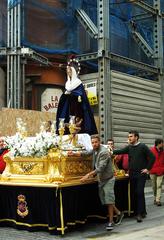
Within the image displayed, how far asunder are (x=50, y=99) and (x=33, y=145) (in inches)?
338

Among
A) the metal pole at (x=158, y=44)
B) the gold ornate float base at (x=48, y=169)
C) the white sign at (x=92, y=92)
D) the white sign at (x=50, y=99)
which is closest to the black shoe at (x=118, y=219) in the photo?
the gold ornate float base at (x=48, y=169)

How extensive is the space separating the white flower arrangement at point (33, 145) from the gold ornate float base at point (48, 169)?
3.8 inches

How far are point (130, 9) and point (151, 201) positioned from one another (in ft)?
35.2

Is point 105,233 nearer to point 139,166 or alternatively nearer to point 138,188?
point 138,188

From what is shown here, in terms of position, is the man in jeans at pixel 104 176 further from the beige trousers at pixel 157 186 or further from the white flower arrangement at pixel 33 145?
the beige trousers at pixel 157 186

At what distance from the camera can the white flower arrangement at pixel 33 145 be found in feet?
27.7

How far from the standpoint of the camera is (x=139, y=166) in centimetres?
940

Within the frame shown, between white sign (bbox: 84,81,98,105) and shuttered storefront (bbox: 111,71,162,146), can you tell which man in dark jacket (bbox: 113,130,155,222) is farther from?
shuttered storefront (bbox: 111,71,162,146)

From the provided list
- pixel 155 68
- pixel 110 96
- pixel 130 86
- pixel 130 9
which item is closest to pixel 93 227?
pixel 110 96

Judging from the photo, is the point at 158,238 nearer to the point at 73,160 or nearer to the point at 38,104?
the point at 73,160

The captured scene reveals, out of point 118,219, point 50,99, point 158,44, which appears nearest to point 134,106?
point 50,99

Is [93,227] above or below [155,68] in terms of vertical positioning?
below

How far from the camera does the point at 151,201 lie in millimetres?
12352

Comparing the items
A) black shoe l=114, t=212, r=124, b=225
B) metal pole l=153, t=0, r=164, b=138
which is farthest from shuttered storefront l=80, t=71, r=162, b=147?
black shoe l=114, t=212, r=124, b=225
